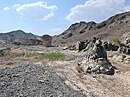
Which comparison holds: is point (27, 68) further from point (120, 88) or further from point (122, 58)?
point (122, 58)

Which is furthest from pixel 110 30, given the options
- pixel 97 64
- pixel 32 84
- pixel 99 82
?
pixel 32 84

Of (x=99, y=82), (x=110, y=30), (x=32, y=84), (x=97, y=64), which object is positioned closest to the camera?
(x=32, y=84)

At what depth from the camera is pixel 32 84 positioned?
19.8 metres

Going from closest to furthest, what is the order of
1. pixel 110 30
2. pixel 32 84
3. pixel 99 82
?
pixel 32 84, pixel 99 82, pixel 110 30

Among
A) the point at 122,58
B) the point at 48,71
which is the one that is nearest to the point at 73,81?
the point at 48,71

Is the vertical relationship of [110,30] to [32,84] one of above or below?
above

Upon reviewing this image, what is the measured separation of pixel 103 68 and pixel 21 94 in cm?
997

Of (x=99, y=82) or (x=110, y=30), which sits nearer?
(x=99, y=82)

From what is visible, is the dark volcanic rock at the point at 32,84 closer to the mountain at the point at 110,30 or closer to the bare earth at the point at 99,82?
the bare earth at the point at 99,82

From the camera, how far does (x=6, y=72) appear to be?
74.0ft

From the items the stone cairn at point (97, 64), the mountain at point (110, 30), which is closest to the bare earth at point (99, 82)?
the stone cairn at point (97, 64)

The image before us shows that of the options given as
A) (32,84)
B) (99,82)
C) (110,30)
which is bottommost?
(99,82)

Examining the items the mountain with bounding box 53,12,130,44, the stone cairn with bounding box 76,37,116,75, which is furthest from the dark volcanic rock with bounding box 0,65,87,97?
the mountain with bounding box 53,12,130,44

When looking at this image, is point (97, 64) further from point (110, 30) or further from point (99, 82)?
point (110, 30)
